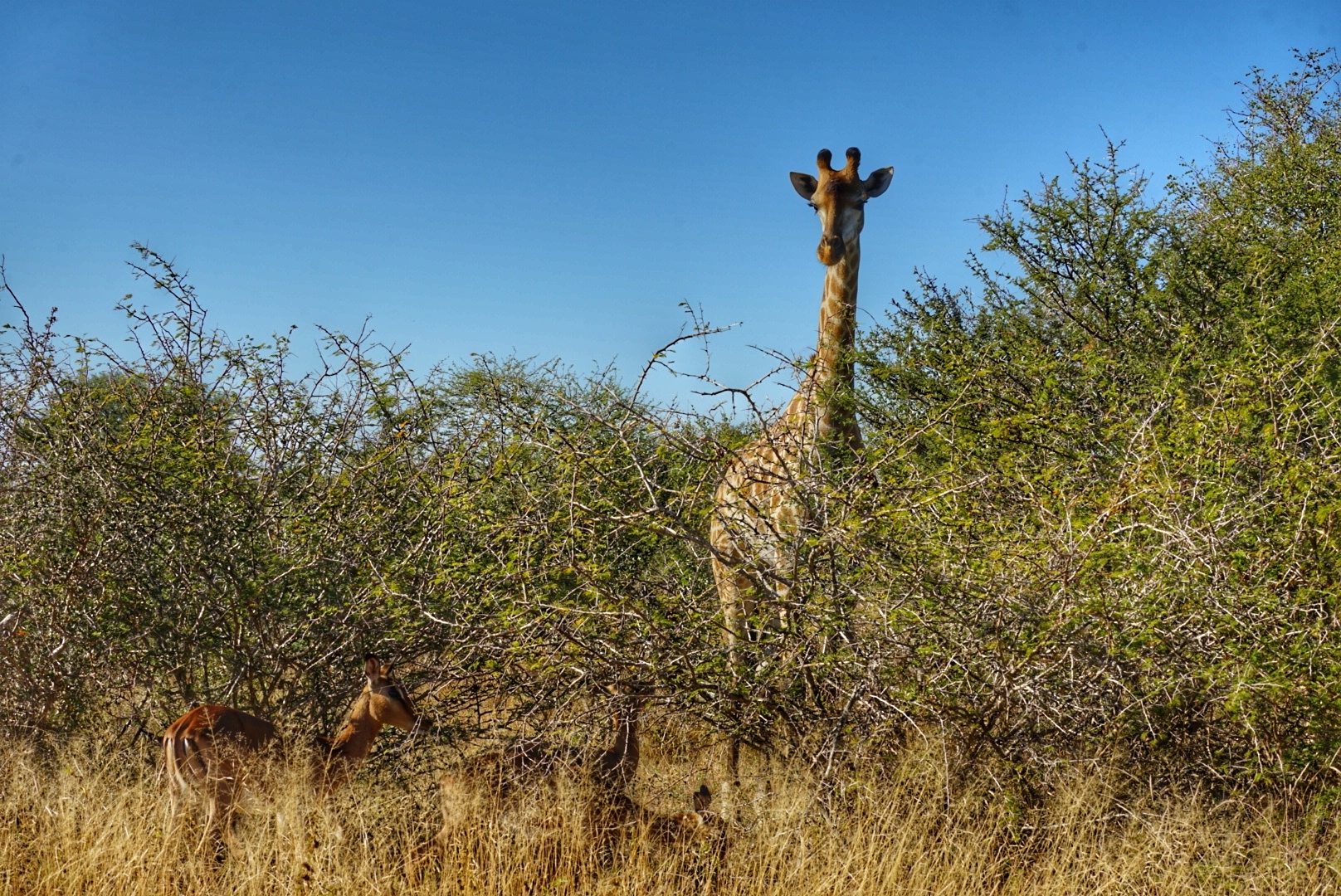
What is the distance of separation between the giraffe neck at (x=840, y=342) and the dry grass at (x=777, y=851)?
2493mm

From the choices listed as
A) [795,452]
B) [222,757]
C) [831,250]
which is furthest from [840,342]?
[222,757]

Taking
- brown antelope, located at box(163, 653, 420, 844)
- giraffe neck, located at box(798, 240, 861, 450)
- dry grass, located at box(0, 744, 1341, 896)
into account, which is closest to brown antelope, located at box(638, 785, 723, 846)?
dry grass, located at box(0, 744, 1341, 896)

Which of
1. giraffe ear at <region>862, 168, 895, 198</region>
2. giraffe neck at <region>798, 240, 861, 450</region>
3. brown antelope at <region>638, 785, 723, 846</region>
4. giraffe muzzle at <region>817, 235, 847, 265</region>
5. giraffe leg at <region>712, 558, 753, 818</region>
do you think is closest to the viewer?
brown antelope at <region>638, 785, 723, 846</region>

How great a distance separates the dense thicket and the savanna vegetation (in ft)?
0.08

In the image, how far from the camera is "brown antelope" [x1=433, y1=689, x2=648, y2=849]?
4340mm

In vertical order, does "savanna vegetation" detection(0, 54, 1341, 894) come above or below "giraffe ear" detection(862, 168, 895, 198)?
below

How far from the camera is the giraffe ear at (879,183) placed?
8.42 meters

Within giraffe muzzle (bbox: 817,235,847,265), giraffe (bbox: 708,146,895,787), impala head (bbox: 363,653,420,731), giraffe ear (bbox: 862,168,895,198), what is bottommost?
impala head (bbox: 363,653,420,731)

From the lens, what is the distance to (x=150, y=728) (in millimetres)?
5590

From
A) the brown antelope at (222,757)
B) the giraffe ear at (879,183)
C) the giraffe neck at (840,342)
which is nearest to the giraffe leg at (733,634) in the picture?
the brown antelope at (222,757)

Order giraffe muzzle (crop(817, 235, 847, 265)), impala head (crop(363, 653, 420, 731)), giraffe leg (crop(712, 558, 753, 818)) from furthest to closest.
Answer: giraffe muzzle (crop(817, 235, 847, 265)) → impala head (crop(363, 653, 420, 731)) → giraffe leg (crop(712, 558, 753, 818))

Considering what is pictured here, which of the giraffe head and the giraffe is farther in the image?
the giraffe head

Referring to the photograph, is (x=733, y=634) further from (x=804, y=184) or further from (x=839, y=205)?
(x=804, y=184)

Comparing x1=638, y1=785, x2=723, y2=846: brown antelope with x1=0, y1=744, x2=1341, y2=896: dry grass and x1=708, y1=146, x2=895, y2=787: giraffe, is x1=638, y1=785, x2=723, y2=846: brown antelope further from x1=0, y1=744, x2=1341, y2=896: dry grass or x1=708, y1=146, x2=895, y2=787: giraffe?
x1=708, y1=146, x2=895, y2=787: giraffe
